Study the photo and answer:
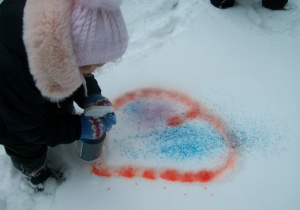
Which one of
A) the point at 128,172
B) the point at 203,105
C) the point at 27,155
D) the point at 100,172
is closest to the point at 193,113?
the point at 203,105

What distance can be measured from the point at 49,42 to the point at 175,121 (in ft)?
3.10

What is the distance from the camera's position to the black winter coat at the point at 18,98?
2.95ft

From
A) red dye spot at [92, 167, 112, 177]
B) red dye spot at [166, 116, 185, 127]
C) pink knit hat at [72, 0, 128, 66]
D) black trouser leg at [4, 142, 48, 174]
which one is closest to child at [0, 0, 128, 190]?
pink knit hat at [72, 0, 128, 66]

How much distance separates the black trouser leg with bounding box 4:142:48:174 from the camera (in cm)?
121

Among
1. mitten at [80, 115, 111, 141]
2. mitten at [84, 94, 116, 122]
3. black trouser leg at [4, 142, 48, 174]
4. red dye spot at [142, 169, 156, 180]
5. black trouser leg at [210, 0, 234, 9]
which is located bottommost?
red dye spot at [142, 169, 156, 180]

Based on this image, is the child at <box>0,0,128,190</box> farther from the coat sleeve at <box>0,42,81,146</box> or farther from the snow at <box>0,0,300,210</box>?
the snow at <box>0,0,300,210</box>

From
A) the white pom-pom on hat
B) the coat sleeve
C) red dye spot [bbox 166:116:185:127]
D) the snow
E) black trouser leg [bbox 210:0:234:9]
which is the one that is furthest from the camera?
black trouser leg [bbox 210:0:234:9]

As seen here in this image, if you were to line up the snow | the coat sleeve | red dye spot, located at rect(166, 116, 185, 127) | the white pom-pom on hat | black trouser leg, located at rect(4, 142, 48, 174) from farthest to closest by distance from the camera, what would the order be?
red dye spot, located at rect(166, 116, 185, 127) < the snow < black trouser leg, located at rect(4, 142, 48, 174) < the coat sleeve < the white pom-pom on hat

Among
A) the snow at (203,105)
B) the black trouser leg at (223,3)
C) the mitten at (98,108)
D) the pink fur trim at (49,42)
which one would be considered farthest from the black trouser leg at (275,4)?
the pink fur trim at (49,42)

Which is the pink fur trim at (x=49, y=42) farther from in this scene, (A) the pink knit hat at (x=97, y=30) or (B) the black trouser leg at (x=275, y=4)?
(B) the black trouser leg at (x=275, y=4)

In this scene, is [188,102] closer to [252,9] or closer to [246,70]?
[246,70]

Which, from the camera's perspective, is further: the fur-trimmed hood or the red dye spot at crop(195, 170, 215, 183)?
the red dye spot at crop(195, 170, 215, 183)

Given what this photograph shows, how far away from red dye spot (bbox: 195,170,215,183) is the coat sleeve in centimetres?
67

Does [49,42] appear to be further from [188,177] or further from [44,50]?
[188,177]
